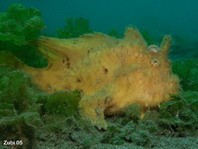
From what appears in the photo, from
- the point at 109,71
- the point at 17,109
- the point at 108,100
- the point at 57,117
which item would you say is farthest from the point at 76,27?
the point at 17,109

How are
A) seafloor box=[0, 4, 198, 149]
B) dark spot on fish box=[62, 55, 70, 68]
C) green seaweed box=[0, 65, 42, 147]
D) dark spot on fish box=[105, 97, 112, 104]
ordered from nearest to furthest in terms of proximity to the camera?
green seaweed box=[0, 65, 42, 147] → seafloor box=[0, 4, 198, 149] → dark spot on fish box=[105, 97, 112, 104] → dark spot on fish box=[62, 55, 70, 68]

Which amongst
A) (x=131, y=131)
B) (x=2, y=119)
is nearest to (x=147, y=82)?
(x=131, y=131)

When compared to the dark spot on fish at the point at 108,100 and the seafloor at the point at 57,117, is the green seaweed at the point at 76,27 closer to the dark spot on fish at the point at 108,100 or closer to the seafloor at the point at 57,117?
the seafloor at the point at 57,117

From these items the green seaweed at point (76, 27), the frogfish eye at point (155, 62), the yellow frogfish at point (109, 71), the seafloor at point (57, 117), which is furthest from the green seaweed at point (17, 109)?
the green seaweed at point (76, 27)

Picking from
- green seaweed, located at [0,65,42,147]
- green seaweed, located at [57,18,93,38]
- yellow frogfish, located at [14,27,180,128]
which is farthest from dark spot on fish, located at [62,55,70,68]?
green seaweed, located at [57,18,93,38]

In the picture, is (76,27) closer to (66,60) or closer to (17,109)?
(66,60)

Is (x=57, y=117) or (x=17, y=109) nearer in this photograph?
(x=17, y=109)

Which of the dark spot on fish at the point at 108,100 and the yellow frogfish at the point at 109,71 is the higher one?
the yellow frogfish at the point at 109,71

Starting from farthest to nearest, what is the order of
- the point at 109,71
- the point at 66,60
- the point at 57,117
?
the point at 66,60 → the point at 109,71 → the point at 57,117

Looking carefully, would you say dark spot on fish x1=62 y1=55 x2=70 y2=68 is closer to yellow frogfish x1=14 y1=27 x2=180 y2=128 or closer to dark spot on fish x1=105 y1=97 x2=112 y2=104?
yellow frogfish x1=14 y1=27 x2=180 y2=128
